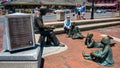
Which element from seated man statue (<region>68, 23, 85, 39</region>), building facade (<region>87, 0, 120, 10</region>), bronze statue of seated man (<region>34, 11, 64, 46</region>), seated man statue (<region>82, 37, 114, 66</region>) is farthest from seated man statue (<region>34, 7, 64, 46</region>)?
building facade (<region>87, 0, 120, 10</region>)

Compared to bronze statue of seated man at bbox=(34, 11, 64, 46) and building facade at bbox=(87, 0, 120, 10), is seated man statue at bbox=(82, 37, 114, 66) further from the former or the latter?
building facade at bbox=(87, 0, 120, 10)

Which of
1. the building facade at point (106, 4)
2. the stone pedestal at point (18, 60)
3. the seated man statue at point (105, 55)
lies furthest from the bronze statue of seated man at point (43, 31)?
the building facade at point (106, 4)

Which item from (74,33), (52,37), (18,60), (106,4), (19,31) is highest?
(19,31)

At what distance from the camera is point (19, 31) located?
16.5 feet

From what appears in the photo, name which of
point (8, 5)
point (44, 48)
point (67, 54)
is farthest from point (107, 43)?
point (8, 5)

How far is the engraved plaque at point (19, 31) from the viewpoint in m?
4.91

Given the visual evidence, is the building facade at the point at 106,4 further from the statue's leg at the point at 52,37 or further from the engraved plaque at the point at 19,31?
the engraved plaque at the point at 19,31

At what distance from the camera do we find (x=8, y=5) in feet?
190

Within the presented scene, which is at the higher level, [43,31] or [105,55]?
[43,31]

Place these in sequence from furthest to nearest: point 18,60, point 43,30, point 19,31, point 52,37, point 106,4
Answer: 1. point 106,4
2. point 52,37
3. point 43,30
4. point 19,31
5. point 18,60

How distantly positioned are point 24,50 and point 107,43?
2.61 m

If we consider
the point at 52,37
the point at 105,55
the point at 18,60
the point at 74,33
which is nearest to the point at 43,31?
the point at 52,37

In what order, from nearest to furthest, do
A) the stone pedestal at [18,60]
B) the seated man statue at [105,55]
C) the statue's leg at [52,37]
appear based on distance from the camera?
the stone pedestal at [18,60], the seated man statue at [105,55], the statue's leg at [52,37]

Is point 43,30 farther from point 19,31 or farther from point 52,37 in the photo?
point 19,31
